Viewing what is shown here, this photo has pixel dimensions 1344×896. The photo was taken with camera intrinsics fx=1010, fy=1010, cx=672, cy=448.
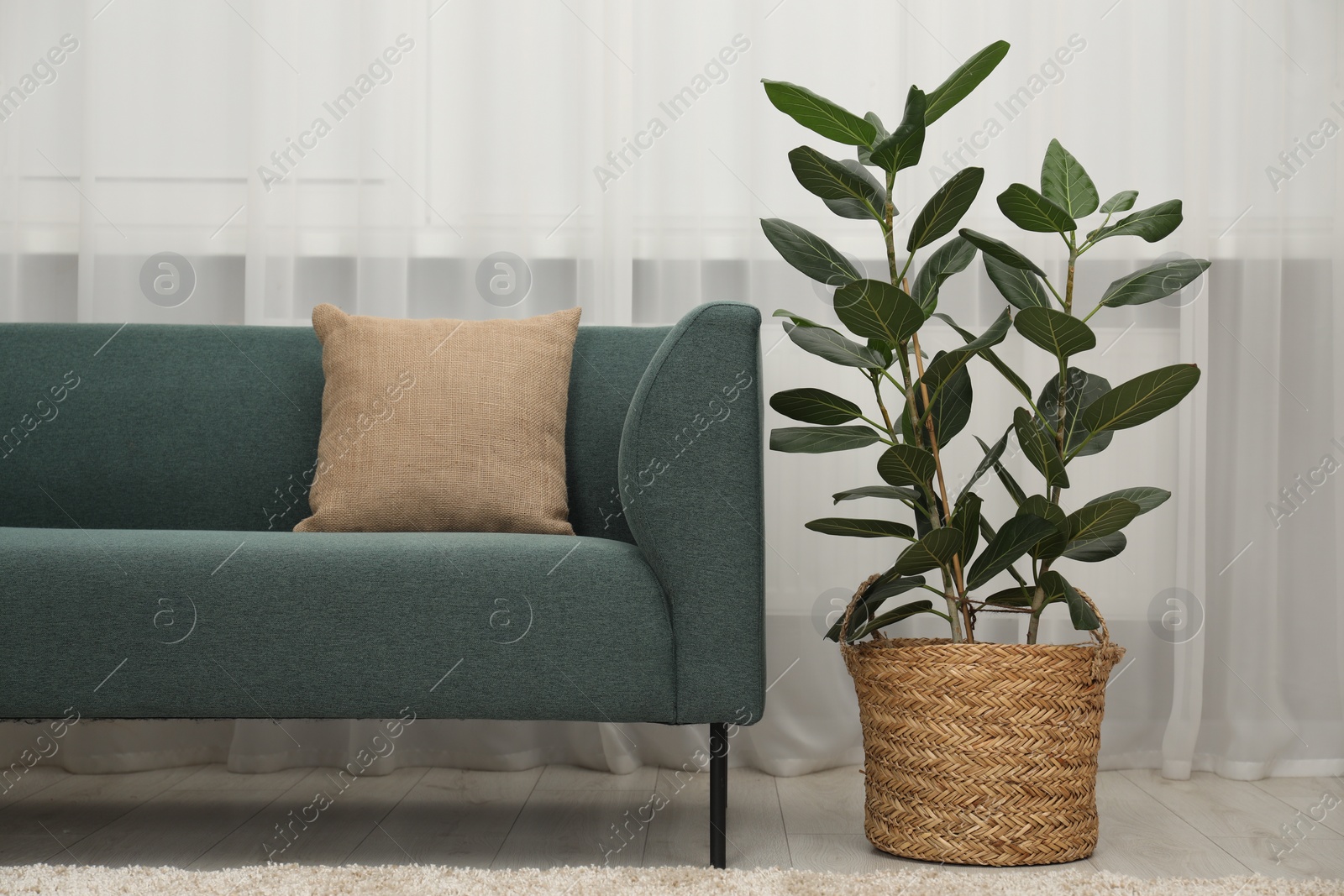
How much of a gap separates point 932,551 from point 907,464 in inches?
5.1

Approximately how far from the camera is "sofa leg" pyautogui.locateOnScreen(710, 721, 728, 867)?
4.45 ft

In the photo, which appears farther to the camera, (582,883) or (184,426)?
(184,426)

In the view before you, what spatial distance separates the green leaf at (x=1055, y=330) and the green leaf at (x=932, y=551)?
0.30 m

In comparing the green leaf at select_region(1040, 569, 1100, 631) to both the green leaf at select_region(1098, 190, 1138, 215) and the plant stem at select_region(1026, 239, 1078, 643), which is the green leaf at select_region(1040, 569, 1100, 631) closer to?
the plant stem at select_region(1026, 239, 1078, 643)

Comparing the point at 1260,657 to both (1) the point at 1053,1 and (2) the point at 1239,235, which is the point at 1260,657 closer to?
(2) the point at 1239,235

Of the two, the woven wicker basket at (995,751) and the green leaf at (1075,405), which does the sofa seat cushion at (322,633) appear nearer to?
the woven wicker basket at (995,751)

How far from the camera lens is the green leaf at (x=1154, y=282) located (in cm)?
146

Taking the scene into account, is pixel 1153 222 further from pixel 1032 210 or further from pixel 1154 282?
pixel 1032 210

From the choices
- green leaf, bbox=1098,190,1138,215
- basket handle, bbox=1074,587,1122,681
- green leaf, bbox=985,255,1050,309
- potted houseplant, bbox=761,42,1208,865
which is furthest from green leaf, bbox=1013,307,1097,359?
basket handle, bbox=1074,587,1122,681

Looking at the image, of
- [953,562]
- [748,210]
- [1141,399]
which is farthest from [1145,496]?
[748,210]

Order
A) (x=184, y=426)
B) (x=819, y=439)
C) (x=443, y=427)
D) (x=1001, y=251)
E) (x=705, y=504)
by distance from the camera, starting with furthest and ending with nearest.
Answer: (x=184, y=426), (x=443, y=427), (x=819, y=439), (x=1001, y=251), (x=705, y=504)

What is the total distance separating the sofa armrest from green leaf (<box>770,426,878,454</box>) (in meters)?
0.21

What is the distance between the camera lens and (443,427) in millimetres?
1658

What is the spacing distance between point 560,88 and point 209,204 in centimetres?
79
